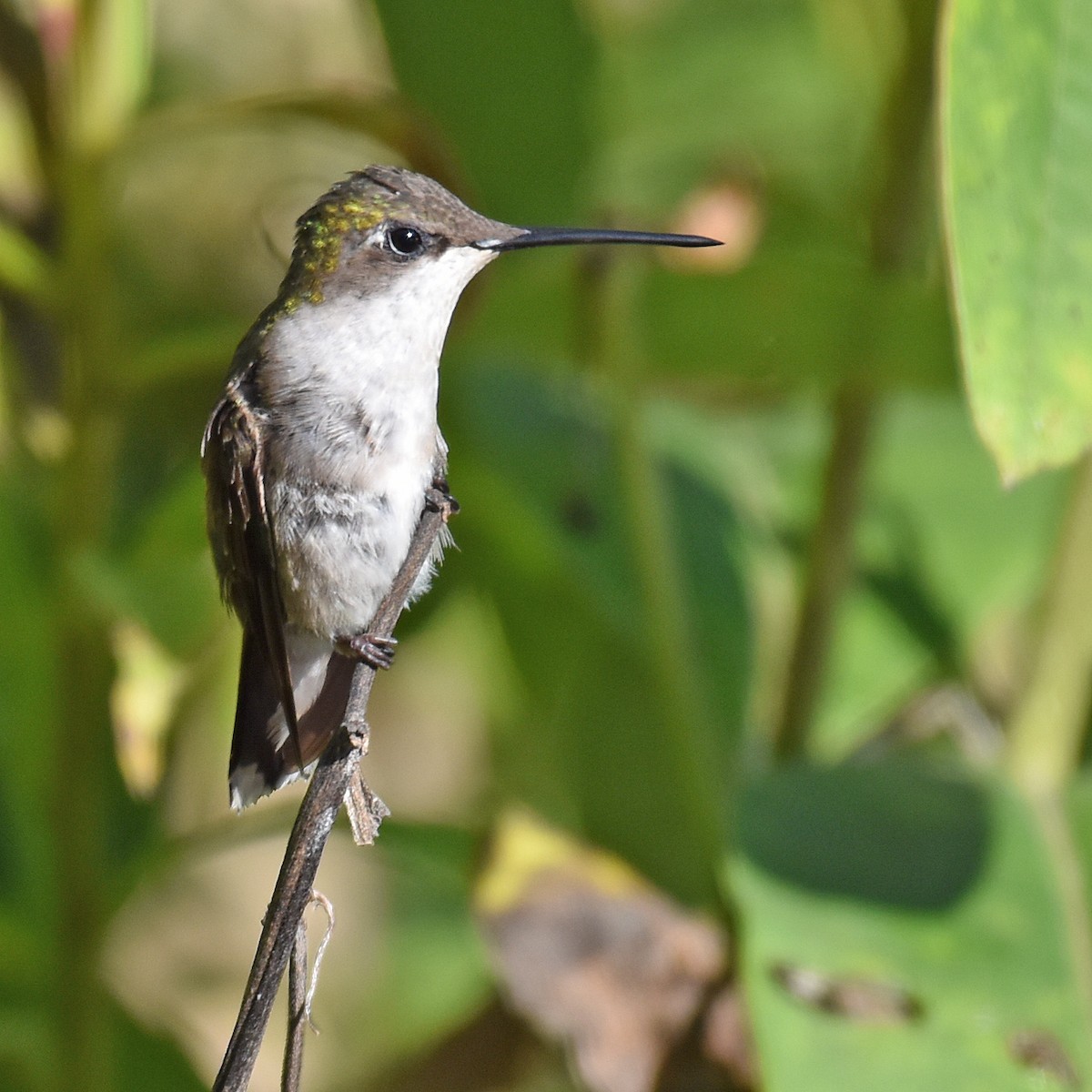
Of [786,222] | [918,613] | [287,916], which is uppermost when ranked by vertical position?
[287,916]

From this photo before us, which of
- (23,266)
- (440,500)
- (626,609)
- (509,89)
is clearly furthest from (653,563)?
(509,89)

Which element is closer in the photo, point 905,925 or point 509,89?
point 905,925

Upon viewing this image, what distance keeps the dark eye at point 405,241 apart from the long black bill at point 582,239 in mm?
78

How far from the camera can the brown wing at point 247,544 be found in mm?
1418

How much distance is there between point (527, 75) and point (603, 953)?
1274mm

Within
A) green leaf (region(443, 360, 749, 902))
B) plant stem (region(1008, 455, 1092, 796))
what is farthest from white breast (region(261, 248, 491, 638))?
plant stem (region(1008, 455, 1092, 796))

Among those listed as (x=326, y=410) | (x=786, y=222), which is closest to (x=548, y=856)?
(x=326, y=410)

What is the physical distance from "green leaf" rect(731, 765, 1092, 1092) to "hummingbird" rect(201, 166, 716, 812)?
488 mm

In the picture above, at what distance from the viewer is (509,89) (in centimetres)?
237

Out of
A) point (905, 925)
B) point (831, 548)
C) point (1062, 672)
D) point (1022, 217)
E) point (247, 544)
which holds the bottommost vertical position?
point (905, 925)

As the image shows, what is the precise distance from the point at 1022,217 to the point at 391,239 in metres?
0.60

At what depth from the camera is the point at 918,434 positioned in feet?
8.48

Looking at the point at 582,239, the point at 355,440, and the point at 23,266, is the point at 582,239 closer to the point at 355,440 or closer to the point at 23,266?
the point at 355,440

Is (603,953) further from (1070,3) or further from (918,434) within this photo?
(918,434)
